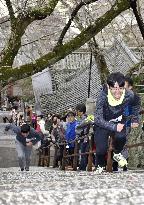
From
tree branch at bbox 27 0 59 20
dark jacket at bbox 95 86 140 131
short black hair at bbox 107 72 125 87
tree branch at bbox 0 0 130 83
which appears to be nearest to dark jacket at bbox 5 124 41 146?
tree branch at bbox 0 0 130 83

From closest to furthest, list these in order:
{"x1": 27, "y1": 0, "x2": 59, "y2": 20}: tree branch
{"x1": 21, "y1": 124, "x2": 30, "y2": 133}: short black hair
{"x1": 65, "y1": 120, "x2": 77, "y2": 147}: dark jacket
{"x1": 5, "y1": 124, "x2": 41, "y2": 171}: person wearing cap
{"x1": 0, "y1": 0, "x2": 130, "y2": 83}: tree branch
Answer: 1. {"x1": 27, "y1": 0, "x2": 59, "y2": 20}: tree branch
2. {"x1": 0, "y1": 0, "x2": 130, "y2": 83}: tree branch
3. {"x1": 21, "y1": 124, "x2": 30, "y2": 133}: short black hair
4. {"x1": 5, "y1": 124, "x2": 41, "y2": 171}: person wearing cap
5. {"x1": 65, "y1": 120, "x2": 77, "y2": 147}: dark jacket

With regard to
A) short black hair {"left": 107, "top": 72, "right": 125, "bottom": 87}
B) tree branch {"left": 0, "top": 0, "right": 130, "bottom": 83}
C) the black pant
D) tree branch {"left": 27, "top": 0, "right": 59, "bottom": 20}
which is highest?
tree branch {"left": 27, "top": 0, "right": 59, "bottom": 20}

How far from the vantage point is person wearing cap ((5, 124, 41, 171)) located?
1105 centimetres

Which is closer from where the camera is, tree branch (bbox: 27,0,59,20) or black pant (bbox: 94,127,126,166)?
black pant (bbox: 94,127,126,166)

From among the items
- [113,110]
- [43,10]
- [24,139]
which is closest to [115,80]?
[113,110]

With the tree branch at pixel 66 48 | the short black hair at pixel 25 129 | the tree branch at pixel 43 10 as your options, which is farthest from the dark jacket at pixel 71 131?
the tree branch at pixel 43 10

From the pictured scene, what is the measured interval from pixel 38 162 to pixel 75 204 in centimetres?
1290

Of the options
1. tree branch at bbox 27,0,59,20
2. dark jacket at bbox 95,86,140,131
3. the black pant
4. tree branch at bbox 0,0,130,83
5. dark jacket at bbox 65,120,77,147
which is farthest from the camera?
dark jacket at bbox 65,120,77,147

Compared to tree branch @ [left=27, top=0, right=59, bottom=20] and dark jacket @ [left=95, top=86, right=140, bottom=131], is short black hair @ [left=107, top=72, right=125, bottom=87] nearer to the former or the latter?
dark jacket @ [left=95, top=86, right=140, bottom=131]

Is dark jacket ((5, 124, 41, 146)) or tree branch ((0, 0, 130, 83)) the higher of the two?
tree branch ((0, 0, 130, 83))

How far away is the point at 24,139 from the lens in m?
11.4

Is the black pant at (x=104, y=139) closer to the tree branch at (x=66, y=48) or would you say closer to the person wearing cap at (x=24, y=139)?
the tree branch at (x=66, y=48)

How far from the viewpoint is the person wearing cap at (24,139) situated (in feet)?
36.3

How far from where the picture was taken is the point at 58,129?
45.5 feet
